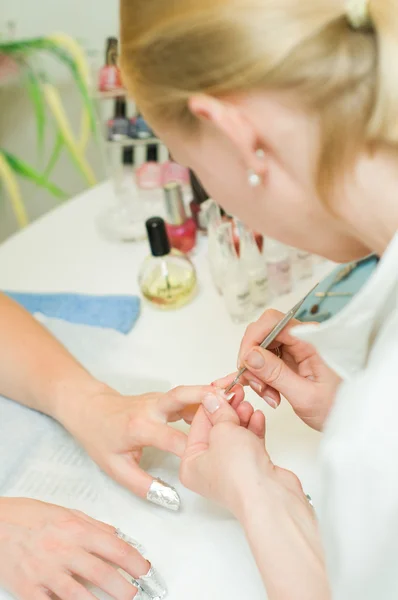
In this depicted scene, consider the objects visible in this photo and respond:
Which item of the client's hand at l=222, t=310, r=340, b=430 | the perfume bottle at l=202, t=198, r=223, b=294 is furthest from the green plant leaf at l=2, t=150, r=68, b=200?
the client's hand at l=222, t=310, r=340, b=430

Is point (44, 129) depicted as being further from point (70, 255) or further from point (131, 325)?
point (131, 325)

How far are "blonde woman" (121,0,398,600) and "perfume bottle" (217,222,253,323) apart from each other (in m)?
0.27

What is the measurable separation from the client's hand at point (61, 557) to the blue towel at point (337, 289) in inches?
11.9

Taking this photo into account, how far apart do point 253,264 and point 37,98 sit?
931mm

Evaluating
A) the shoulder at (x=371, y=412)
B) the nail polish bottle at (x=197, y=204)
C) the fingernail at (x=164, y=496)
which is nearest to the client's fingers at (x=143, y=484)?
the fingernail at (x=164, y=496)

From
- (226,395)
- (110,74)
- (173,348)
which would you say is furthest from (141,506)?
(110,74)

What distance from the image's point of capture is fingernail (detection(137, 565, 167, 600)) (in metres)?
0.49

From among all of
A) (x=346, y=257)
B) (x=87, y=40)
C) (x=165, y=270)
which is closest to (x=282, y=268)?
(x=165, y=270)

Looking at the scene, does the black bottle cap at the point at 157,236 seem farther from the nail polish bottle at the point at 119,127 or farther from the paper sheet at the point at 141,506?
the nail polish bottle at the point at 119,127

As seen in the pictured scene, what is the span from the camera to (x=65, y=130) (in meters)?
1.51

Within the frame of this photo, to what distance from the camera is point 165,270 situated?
2.72 ft

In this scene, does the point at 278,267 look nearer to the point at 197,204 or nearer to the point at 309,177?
the point at 197,204

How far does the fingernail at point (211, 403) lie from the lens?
56cm

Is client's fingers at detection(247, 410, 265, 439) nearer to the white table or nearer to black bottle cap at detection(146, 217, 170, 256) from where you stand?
the white table
